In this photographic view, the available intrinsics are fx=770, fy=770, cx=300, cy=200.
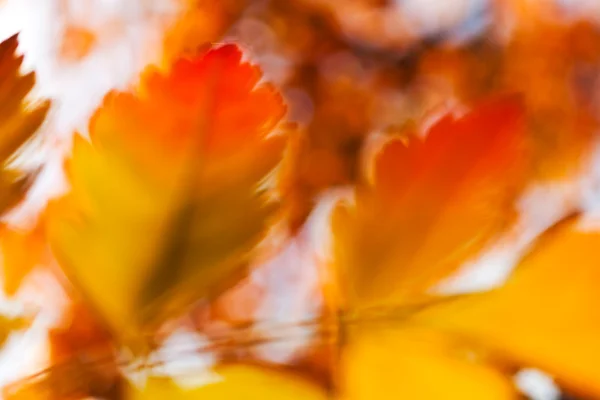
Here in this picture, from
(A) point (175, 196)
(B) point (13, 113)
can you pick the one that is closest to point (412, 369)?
(A) point (175, 196)

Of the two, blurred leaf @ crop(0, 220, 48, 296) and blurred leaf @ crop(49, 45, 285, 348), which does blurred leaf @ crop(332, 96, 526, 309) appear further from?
blurred leaf @ crop(0, 220, 48, 296)

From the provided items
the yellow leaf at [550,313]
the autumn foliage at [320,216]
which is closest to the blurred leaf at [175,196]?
the autumn foliage at [320,216]

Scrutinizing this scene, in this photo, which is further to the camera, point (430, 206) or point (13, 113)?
point (13, 113)

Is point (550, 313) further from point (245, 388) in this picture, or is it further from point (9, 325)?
point (9, 325)

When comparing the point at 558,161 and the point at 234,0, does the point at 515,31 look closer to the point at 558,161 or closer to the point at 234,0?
the point at 558,161

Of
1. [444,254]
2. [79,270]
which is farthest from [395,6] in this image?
[79,270]

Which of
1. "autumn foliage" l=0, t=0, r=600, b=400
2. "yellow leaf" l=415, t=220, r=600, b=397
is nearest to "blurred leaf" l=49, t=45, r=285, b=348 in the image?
"autumn foliage" l=0, t=0, r=600, b=400

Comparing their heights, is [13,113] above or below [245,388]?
above
